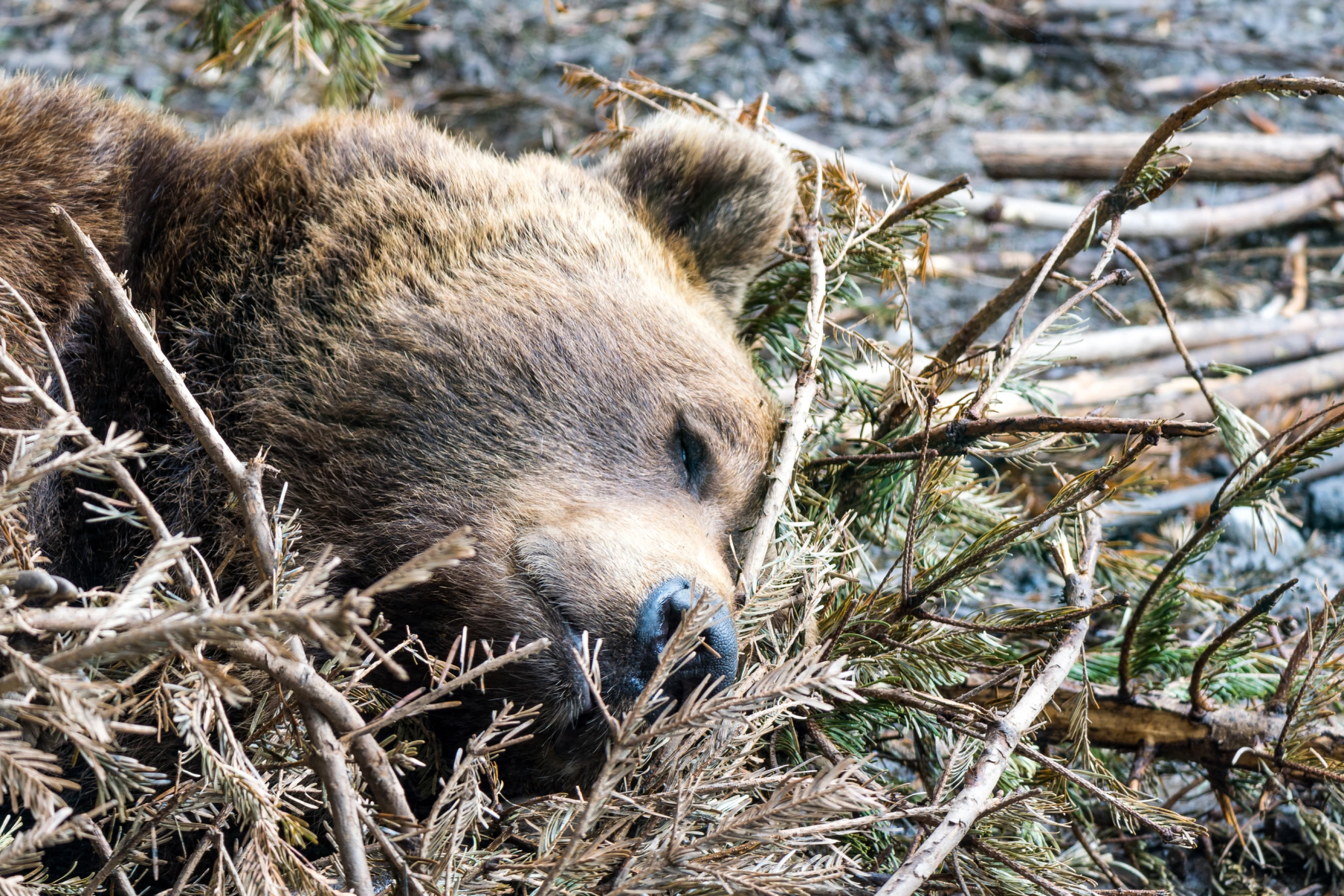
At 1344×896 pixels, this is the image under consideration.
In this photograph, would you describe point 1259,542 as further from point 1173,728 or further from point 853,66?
point 853,66

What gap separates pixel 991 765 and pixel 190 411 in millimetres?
1995

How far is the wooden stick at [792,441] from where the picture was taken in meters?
3.14

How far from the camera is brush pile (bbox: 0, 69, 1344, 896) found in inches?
79.5

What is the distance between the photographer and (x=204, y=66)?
14.2 ft

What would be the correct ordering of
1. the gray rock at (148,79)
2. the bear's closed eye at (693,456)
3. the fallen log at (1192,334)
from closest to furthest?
the bear's closed eye at (693,456) → the fallen log at (1192,334) → the gray rock at (148,79)

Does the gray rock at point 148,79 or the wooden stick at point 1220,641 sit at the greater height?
the gray rock at point 148,79

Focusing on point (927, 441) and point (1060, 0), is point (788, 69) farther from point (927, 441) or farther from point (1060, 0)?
point (927, 441)

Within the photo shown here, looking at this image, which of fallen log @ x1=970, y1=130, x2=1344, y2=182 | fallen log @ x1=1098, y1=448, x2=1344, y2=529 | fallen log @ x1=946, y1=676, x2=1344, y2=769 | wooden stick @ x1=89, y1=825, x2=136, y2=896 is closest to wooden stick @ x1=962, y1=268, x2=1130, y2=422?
fallen log @ x1=946, y1=676, x2=1344, y2=769

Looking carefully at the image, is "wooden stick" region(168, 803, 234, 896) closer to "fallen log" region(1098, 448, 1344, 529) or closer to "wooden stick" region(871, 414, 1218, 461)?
"wooden stick" region(871, 414, 1218, 461)

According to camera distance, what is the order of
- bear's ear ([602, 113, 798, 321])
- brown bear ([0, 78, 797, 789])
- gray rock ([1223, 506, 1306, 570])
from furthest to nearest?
gray rock ([1223, 506, 1306, 570]), bear's ear ([602, 113, 798, 321]), brown bear ([0, 78, 797, 789])

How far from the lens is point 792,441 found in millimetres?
3334

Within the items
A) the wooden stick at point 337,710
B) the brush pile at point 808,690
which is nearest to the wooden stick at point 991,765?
the brush pile at point 808,690

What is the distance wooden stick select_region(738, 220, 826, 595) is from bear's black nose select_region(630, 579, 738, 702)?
0.29 m

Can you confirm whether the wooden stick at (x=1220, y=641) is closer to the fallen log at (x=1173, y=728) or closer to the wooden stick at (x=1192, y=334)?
the fallen log at (x=1173, y=728)
